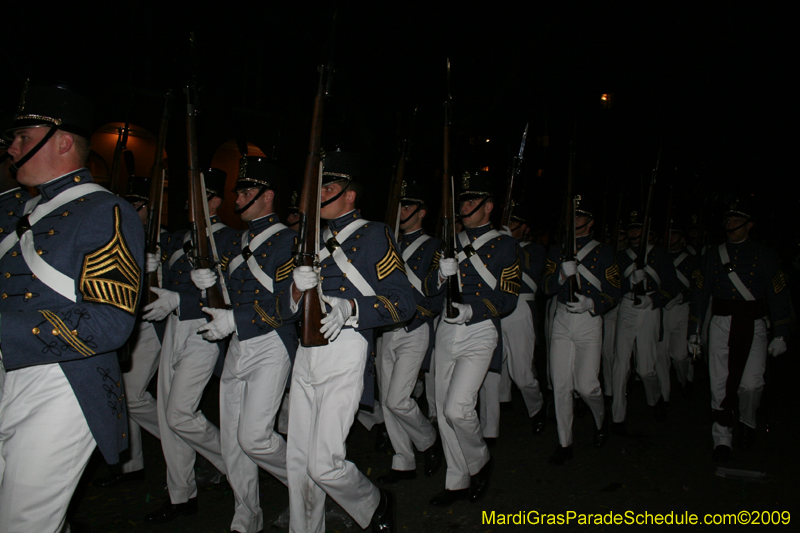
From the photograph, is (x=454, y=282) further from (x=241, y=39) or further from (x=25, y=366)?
(x=241, y=39)

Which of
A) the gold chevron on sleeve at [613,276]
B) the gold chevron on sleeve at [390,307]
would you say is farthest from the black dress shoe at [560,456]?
the gold chevron on sleeve at [390,307]

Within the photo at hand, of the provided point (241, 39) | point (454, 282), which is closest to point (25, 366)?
point (454, 282)

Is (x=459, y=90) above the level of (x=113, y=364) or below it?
above

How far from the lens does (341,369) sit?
343 cm

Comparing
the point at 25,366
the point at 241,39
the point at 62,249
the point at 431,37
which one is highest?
the point at 241,39

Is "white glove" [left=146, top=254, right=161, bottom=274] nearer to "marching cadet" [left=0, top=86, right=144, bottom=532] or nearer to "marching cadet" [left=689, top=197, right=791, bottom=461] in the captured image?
"marching cadet" [left=0, top=86, right=144, bottom=532]

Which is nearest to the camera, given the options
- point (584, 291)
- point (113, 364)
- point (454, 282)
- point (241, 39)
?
point (113, 364)

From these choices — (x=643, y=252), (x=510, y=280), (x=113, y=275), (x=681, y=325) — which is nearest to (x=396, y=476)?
(x=510, y=280)

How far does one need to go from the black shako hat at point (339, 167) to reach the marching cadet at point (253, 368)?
27.5 inches

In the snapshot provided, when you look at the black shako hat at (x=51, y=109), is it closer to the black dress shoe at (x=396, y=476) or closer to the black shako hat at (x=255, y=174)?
the black shako hat at (x=255, y=174)

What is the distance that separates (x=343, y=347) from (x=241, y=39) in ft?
43.2

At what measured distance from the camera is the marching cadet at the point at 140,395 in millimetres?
4691

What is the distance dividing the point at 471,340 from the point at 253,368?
1766mm

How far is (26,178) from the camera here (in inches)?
97.0
